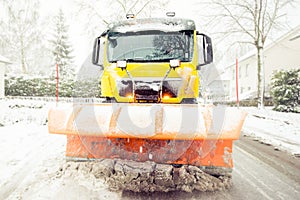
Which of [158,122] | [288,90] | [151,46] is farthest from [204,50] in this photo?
[288,90]

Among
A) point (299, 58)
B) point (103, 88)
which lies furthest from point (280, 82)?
point (103, 88)

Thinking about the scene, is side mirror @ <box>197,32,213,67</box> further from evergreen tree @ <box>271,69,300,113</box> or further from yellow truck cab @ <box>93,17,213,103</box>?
evergreen tree @ <box>271,69,300,113</box>

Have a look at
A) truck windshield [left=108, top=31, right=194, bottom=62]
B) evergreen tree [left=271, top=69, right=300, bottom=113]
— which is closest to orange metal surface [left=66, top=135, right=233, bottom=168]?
truck windshield [left=108, top=31, right=194, bottom=62]

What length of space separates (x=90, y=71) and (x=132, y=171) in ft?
61.2

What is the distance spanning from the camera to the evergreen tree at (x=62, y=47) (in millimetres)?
29862

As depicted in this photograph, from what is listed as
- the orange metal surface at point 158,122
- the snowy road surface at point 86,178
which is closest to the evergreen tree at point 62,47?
the snowy road surface at point 86,178

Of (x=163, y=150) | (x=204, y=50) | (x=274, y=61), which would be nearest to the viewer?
(x=163, y=150)

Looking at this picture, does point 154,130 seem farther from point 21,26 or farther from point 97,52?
point 21,26

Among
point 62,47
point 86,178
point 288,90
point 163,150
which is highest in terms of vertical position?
point 62,47

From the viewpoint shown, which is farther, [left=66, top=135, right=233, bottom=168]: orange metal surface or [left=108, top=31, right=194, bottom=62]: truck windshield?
[left=108, top=31, right=194, bottom=62]: truck windshield

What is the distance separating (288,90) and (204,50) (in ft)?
36.4

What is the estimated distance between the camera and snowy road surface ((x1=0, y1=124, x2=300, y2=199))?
2.76m

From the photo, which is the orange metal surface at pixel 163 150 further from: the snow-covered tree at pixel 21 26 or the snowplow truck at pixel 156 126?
the snow-covered tree at pixel 21 26

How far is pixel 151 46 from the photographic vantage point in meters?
4.32
